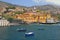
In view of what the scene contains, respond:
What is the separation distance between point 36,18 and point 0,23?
3502 centimetres

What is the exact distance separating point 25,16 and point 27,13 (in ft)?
10.7

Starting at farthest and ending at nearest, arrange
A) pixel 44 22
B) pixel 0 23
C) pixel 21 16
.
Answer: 1. pixel 21 16
2. pixel 44 22
3. pixel 0 23

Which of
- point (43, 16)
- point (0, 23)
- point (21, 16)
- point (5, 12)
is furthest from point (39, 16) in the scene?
point (0, 23)

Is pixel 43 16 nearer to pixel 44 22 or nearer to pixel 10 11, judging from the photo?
pixel 44 22

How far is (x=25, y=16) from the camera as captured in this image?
138 metres

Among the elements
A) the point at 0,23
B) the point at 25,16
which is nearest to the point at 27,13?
the point at 25,16

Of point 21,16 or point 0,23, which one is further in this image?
point 21,16

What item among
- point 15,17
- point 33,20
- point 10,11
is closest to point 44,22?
point 33,20

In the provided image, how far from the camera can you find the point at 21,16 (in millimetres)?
137375

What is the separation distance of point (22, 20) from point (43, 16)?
15.3 m

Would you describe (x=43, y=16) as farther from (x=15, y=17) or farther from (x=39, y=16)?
(x=15, y=17)

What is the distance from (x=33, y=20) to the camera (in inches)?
5335

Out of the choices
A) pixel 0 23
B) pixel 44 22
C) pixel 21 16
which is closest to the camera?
pixel 0 23

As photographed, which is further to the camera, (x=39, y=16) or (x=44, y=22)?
(x=39, y=16)
